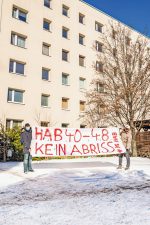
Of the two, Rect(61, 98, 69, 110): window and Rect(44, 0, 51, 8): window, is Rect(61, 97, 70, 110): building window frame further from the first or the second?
Rect(44, 0, 51, 8): window

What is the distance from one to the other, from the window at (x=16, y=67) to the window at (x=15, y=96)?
1.89 m

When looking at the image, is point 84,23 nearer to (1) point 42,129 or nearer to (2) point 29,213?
(1) point 42,129

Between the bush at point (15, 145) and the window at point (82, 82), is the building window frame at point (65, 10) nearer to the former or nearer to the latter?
the window at point (82, 82)

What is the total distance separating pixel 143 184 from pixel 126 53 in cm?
1819

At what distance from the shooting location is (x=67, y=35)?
3247 cm

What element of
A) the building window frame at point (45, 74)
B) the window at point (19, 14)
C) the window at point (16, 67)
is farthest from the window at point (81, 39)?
the window at point (16, 67)

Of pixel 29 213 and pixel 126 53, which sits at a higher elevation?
pixel 126 53

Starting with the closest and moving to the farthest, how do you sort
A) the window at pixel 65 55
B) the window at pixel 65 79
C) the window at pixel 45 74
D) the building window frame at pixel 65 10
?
the window at pixel 45 74 → the window at pixel 65 79 → the window at pixel 65 55 → the building window frame at pixel 65 10

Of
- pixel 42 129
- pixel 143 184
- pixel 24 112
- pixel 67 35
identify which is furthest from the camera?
pixel 67 35

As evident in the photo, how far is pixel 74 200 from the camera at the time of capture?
20.3ft

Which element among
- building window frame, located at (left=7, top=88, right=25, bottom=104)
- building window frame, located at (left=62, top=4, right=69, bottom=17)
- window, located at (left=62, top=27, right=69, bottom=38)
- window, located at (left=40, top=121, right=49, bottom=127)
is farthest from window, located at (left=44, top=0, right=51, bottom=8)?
window, located at (left=40, top=121, right=49, bottom=127)

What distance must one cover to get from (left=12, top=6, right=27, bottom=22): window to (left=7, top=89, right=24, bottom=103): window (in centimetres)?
740

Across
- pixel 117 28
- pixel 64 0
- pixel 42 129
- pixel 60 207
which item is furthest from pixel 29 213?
pixel 64 0

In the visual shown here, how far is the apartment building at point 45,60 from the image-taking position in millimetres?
26641
